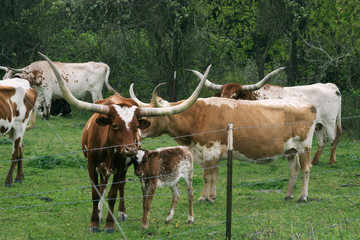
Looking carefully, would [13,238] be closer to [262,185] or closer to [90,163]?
[90,163]

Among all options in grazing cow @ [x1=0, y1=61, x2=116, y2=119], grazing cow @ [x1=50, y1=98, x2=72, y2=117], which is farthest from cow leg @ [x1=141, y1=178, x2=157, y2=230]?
grazing cow @ [x1=50, y1=98, x2=72, y2=117]

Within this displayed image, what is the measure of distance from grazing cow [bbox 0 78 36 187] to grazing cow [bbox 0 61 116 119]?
6.94m

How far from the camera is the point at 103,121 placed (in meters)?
6.40

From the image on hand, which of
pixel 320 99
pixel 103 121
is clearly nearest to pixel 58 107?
pixel 320 99

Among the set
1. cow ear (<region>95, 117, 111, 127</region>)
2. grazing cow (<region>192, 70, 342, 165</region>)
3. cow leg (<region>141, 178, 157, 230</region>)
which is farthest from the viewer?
grazing cow (<region>192, 70, 342, 165</region>)

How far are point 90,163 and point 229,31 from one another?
14127mm

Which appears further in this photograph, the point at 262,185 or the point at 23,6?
the point at 23,6

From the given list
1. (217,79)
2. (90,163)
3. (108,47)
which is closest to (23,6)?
(108,47)

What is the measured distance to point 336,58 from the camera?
54.4ft

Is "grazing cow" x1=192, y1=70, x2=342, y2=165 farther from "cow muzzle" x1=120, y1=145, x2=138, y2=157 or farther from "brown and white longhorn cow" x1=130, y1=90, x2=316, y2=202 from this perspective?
"cow muzzle" x1=120, y1=145, x2=138, y2=157

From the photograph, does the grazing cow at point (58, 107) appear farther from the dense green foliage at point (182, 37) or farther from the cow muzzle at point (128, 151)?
the cow muzzle at point (128, 151)

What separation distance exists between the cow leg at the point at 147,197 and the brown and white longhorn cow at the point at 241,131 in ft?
5.34

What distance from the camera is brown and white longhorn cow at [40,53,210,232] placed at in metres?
6.27

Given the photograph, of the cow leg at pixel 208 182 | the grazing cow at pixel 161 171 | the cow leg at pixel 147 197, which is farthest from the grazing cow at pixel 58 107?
the cow leg at pixel 147 197
